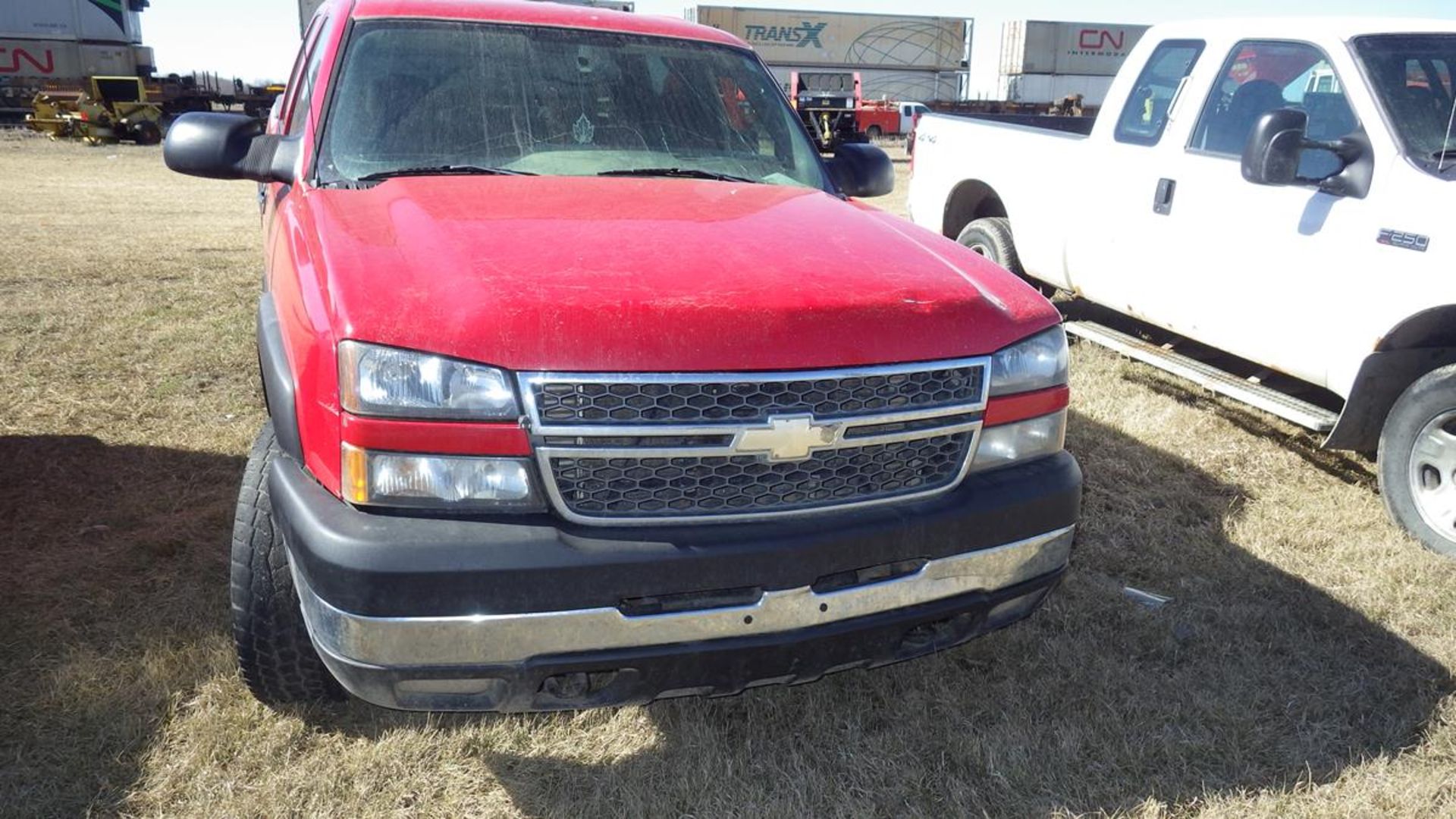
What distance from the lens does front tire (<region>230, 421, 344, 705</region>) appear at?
2.58m

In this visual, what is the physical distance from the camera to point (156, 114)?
27.5 metres

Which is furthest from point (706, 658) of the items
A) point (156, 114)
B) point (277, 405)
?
point (156, 114)

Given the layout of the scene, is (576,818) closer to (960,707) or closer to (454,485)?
(454,485)

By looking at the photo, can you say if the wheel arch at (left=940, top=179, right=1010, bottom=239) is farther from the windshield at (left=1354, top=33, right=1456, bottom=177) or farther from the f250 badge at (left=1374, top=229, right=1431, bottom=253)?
the f250 badge at (left=1374, top=229, right=1431, bottom=253)

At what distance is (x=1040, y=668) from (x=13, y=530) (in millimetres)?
3569

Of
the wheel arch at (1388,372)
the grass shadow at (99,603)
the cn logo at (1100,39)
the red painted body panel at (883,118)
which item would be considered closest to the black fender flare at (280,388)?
the grass shadow at (99,603)

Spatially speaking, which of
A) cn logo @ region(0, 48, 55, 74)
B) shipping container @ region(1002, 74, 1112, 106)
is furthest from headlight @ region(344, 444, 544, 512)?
shipping container @ region(1002, 74, 1112, 106)

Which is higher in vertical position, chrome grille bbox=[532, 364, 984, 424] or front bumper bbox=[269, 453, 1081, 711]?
chrome grille bbox=[532, 364, 984, 424]

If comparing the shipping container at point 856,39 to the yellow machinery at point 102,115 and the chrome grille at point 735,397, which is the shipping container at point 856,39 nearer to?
the yellow machinery at point 102,115

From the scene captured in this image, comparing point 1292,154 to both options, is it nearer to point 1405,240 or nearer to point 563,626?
point 1405,240

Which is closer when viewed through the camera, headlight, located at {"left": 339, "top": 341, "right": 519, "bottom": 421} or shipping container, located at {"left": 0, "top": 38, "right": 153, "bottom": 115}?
headlight, located at {"left": 339, "top": 341, "right": 519, "bottom": 421}

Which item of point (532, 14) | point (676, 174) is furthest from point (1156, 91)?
point (532, 14)

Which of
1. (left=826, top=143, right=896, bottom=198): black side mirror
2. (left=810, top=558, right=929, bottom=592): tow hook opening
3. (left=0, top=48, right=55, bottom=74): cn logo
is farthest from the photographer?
(left=0, top=48, right=55, bottom=74): cn logo

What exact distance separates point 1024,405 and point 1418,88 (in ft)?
10.0
